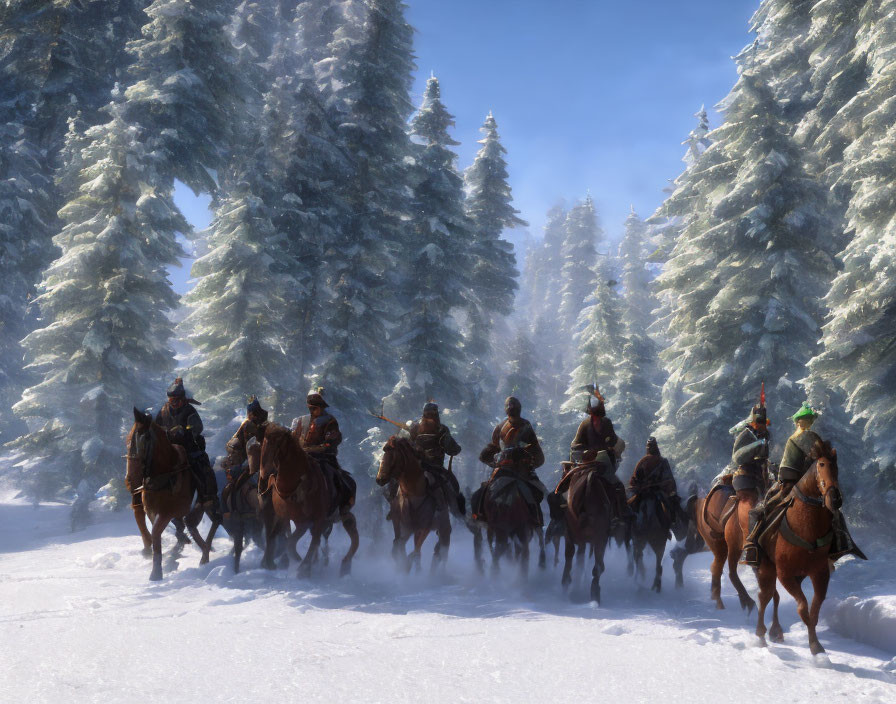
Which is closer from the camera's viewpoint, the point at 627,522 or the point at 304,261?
the point at 627,522

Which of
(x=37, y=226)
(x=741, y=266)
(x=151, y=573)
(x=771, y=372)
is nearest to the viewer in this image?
(x=151, y=573)

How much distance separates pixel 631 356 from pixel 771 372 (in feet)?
47.6

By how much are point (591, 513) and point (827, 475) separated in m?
4.31

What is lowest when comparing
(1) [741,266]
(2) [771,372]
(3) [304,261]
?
(2) [771,372]

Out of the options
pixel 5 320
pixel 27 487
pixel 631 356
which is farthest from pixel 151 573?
pixel 631 356

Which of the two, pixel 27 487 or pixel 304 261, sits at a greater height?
pixel 304 261

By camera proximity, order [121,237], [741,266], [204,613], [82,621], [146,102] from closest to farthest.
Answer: [82,621], [204,613], [741,266], [121,237], [146,102]

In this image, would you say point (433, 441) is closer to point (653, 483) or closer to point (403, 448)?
point (403, 448)

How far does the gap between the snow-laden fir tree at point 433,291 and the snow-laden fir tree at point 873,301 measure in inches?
444

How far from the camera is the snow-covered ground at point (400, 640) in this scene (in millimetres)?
5543


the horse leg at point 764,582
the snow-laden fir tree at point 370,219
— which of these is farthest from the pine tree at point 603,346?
the horse leg at point 764,582

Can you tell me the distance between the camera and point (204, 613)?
322 inches

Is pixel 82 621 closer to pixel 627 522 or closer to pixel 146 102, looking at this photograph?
pixel 627 522

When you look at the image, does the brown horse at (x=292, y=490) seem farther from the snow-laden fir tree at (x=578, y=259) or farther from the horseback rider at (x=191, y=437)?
the snow-laden fir tree at (x=578, y=259)
